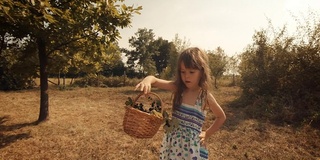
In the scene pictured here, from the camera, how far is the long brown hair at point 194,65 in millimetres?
2426

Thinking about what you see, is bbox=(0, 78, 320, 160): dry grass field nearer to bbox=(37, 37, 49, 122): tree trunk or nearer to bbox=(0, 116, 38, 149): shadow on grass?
bbox=(0, 116, 38, 149): shadow on grass

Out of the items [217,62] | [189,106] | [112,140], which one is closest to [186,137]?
[189,106]

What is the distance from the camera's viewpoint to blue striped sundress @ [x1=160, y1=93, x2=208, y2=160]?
2514mm

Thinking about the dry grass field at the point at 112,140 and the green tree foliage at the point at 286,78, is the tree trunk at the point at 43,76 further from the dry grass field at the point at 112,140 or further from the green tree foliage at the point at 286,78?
the green tree foliage at the point at 286,78

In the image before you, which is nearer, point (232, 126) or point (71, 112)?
point (232, 126)

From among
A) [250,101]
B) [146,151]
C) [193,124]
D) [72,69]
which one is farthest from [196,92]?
[250,101]

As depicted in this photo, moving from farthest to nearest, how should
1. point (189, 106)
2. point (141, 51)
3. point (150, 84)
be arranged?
point (141, 51)
point (189, 106)
point (150, 84)

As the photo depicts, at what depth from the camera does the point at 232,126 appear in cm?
797

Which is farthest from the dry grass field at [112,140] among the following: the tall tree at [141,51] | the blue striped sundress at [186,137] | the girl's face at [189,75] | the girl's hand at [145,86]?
the tall tree at [141,51]

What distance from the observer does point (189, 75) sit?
2.49 metres

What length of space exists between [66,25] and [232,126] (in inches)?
249

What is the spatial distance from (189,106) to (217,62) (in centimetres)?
2300

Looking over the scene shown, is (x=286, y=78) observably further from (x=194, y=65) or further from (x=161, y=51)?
(x=161, y=51)

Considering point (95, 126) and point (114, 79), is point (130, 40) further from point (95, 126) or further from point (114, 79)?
point (95, 126)
